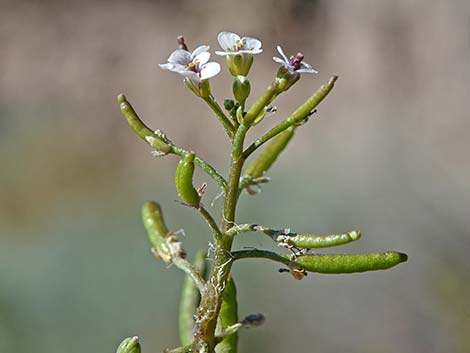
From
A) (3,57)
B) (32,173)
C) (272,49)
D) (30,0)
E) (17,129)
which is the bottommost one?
A: (32,173)

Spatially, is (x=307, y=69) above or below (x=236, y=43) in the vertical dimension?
below

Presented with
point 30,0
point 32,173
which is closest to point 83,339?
point 32,173

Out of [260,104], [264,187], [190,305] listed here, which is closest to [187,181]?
[260,104]

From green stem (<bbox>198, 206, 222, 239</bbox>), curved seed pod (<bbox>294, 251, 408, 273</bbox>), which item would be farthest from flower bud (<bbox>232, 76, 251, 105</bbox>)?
curved seed pod (<bbox>294, 251, 408, 273</bbox>)

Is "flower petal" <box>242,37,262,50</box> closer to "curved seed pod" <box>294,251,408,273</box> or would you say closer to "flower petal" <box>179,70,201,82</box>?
"flower petal" <box>179,70,201,82</box>

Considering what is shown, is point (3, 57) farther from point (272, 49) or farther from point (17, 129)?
point (272, 49)

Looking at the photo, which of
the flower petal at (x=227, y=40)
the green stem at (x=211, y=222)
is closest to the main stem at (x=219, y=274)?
the green stem at (x=211, y=222)

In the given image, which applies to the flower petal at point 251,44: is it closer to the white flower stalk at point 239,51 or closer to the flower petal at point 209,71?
the white flower stalk at point 239,51

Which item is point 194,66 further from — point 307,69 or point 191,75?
point 307,69
